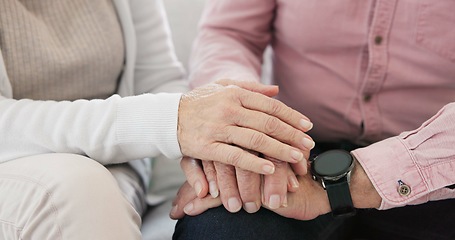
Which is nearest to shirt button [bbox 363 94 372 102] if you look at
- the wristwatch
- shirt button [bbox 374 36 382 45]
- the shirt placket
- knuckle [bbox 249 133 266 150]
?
the shirt placket

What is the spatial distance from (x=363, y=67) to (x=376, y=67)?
0.10 feet

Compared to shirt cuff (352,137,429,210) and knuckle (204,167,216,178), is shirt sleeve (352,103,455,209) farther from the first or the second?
knuckle (204,167,216,178)

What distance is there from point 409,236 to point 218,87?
1.40 ft

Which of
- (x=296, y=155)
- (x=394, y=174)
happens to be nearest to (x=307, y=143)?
(x=296, y=155)

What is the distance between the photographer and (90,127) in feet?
3.13

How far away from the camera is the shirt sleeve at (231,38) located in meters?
1.21

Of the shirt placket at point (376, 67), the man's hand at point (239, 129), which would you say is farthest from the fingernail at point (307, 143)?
the shirt placket at point (376, 67)

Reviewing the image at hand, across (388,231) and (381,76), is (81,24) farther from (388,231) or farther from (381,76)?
(388,231)

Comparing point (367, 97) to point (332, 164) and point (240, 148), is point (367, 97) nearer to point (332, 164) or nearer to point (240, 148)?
point (332, 164)

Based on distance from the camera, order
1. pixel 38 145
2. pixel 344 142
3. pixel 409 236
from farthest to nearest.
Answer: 1. pixel 344 142
2. pixel 409 236
3. pixel 38 145

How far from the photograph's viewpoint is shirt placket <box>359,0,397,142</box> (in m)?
1.09

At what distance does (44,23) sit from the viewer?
108 centimetres

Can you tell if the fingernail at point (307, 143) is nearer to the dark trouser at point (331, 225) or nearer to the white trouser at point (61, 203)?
the dark trouser at point (331, 225)

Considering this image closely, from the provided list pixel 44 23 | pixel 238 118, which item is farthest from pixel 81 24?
pixel 238 118
